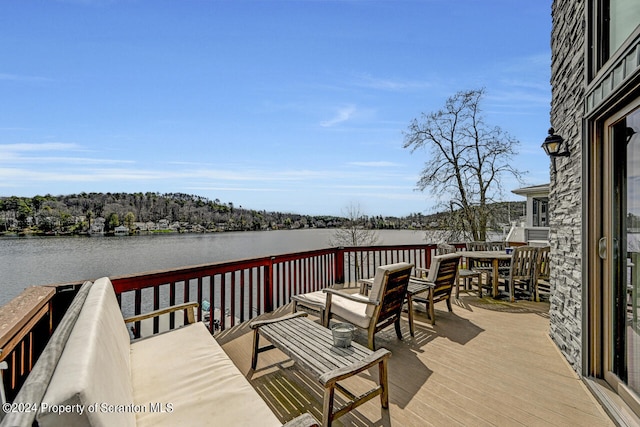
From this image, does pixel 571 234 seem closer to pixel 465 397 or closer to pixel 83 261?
pixel 465 397

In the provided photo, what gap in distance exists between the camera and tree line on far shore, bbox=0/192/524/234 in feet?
52.2

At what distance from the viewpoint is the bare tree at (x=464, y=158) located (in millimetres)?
13797

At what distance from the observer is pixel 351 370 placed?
202 cm

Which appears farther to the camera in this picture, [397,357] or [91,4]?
[91,4]

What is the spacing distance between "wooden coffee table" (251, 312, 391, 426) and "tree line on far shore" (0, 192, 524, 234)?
13122mm

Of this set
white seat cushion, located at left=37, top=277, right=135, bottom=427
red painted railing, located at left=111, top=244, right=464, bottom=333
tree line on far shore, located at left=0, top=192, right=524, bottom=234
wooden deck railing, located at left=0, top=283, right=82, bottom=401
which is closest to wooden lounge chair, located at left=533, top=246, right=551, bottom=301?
red painted railing, located at left=111, top=244, right=464, bottom=333

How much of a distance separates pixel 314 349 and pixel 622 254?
240 centimetres

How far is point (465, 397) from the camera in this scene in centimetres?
251

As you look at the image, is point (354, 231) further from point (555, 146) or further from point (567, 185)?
point (567, 185)

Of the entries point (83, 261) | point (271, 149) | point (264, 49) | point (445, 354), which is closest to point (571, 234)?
point (445, 354)

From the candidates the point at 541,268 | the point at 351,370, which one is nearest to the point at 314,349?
the point at 351,370

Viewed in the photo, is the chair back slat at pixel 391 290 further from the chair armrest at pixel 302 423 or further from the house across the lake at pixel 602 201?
the chair armrest at pixel 302 423

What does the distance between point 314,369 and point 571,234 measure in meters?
2.73

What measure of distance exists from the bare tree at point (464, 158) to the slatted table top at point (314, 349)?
41.5 ft
